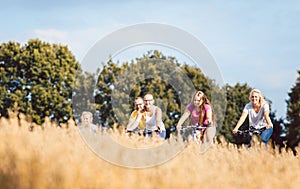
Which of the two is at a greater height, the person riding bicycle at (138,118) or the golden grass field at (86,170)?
the person riding bicycle at (138,118)

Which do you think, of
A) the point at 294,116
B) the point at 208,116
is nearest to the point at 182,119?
the point at 208,116

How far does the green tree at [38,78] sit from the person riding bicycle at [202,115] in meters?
24.4

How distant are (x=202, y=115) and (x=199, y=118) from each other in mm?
139

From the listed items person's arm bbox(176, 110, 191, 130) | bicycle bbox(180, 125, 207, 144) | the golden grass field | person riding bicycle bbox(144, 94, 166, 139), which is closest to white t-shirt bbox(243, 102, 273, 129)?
bicycle bbox(180, 125, 207, 144)

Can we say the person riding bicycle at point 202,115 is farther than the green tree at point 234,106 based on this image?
No

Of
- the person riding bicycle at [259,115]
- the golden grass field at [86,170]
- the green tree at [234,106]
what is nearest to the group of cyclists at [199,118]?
the person riding bicycle at [259,115]

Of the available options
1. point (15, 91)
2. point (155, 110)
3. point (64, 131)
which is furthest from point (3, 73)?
point (64, 131)

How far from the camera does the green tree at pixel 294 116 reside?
38.5 m

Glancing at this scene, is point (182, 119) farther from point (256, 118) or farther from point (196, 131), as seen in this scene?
point (256, 118)

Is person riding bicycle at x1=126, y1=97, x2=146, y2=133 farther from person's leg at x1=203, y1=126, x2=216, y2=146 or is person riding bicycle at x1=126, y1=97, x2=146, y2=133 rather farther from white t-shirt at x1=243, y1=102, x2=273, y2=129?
white t-shirt at x1=243, y1=102, x2=273, y2=129

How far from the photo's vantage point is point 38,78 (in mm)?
36000

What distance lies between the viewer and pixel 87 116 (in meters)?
10.0

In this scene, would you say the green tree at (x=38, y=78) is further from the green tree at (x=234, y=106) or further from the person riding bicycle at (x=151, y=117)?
the person riding bicycle at (x=151, y=117)

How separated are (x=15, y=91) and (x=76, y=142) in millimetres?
29086
